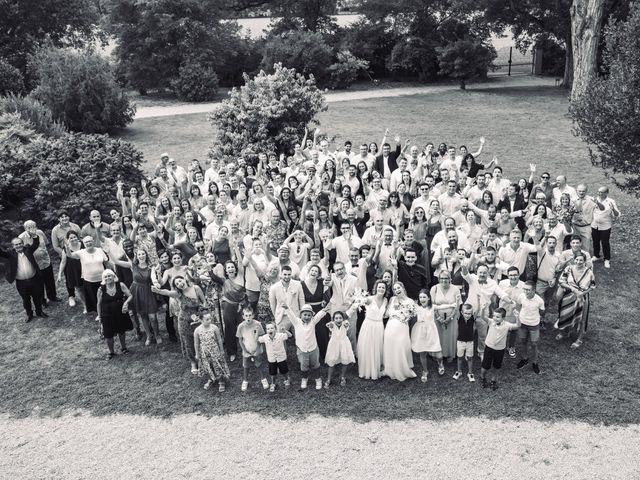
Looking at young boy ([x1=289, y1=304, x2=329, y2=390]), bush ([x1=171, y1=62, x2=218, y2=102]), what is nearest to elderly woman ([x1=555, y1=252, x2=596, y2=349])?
young boy ([x1=289, y1=304, x2=329, y2=390])

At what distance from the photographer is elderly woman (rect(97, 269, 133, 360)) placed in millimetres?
8820

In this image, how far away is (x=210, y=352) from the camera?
8109 mm

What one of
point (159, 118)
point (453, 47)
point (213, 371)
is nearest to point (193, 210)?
point (213, 371)

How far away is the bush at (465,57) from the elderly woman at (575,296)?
70.8ft

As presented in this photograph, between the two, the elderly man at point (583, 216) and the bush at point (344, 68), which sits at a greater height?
the bush at point (344, 68)

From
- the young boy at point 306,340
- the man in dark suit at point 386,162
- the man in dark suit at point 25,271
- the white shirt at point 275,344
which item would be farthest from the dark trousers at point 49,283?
the man in dark suit at point 386,162

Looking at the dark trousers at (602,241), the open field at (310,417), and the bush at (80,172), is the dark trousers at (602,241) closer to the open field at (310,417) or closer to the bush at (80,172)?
the open field at (310,417)

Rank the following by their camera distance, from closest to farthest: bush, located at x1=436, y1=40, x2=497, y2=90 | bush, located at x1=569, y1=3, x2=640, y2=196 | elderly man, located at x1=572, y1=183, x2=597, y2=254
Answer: elderly man, located at x1=572, y1=183, x2=597, y2=254, bush, located at x1=569, y1=3, x2=640, y2=196, bush, located at x1=436, y1=40, x2=497, y2=90

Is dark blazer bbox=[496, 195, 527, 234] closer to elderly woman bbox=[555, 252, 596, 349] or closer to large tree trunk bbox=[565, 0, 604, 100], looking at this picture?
elderly woman bbox=[555, 252, 596, 349]

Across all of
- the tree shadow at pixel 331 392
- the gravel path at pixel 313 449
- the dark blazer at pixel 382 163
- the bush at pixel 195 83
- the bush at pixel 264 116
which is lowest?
the gravel path at pixel 313 449

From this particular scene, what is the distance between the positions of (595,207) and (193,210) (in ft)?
25.6

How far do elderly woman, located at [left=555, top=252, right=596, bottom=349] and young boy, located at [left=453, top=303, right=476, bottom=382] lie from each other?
1.79 m

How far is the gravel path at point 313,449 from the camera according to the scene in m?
6.78

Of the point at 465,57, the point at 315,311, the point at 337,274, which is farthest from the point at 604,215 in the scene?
the point at 465,57
